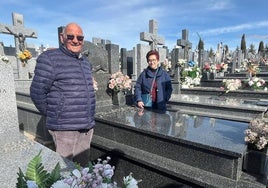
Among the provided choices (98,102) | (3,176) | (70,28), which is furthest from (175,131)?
(98,102)

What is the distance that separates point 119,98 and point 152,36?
627 cm

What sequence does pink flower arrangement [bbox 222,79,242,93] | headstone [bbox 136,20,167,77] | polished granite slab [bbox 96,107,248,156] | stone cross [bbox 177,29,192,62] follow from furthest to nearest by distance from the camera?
stone cross [bbox 177,29,192,62] < headstone [bbox 136,20,167,77] < pink flower arrangement [bbox 222,79,242,93] < polished granite slab [bbox 96,107,248,156]

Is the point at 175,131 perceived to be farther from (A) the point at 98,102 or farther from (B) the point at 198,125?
(A) the point at 98,102

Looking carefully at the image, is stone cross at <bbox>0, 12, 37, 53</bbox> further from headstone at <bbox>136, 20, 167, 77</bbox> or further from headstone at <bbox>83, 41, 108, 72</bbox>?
headstone at <bbox>83, 41, 108, 72</bbox>

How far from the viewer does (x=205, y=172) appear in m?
2.58

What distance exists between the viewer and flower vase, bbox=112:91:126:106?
5.32m

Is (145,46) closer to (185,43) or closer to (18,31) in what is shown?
(185,43)

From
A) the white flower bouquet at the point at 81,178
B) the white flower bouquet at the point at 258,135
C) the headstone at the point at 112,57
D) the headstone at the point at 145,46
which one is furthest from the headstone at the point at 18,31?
the white flower bouquet at the point at 81,178

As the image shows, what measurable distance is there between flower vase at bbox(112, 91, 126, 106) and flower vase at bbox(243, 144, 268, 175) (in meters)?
3.28

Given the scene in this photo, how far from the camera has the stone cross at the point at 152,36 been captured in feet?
34.3

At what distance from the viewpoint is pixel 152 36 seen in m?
10.8

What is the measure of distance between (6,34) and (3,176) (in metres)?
10.0

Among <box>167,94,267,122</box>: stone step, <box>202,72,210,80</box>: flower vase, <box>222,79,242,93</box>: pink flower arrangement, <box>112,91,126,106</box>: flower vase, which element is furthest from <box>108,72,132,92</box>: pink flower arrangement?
<box>202,72,210,80</box>: flower vase

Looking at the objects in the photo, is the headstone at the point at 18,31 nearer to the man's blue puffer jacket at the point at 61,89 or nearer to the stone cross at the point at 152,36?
the stone cross at the point at 152,36
